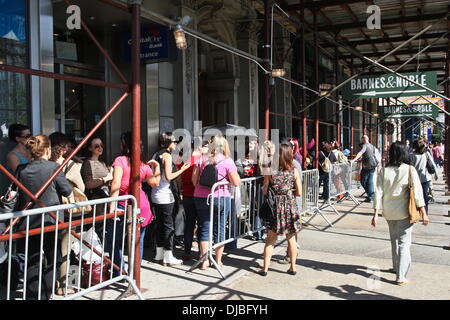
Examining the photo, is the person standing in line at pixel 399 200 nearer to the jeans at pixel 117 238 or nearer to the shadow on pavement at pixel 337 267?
the shadow on pavement at pixel 337 267

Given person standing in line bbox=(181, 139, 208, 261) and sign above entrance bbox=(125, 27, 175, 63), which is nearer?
person standing in line bbox=(181, 139, 208, 261)

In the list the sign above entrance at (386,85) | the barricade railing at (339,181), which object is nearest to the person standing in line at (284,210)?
the sign above entrance at (386,85)

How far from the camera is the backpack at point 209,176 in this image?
18.2ft

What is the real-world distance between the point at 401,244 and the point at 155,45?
5851 mm

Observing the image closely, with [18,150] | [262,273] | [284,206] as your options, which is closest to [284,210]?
[284,206]

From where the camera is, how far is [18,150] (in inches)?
199

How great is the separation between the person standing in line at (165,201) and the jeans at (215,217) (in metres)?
0.40

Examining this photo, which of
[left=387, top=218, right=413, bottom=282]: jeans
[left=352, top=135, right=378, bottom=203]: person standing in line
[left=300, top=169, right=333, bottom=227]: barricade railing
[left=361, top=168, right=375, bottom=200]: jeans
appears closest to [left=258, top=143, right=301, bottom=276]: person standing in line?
[left=387, top=218, right=413, bottom=282]: jeans

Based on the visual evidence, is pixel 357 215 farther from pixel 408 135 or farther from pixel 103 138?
pixel 408 135

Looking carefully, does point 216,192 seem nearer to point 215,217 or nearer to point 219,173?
point 219,173

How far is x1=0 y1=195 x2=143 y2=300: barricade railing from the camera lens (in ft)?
12.8

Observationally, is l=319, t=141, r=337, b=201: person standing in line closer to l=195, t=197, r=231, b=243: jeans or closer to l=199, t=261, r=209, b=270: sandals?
l=195, t=197, r=231, b=243: jeans

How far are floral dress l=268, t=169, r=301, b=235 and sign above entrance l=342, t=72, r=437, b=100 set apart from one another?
498 cm
